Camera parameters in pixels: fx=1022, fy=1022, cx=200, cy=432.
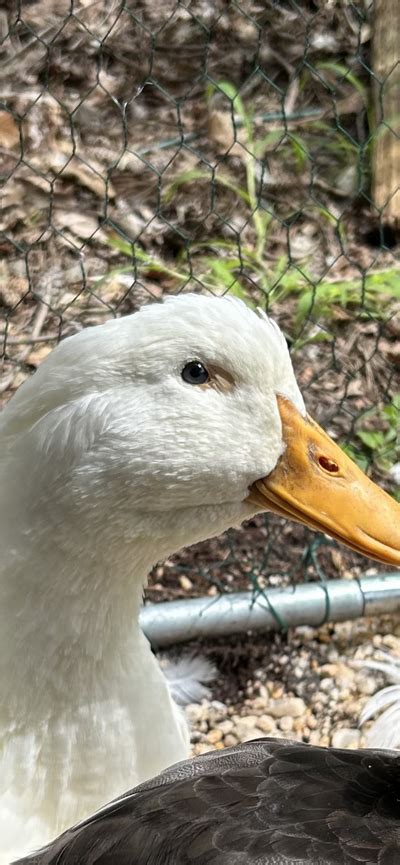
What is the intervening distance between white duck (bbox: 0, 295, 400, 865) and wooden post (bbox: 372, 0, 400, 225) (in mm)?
2047

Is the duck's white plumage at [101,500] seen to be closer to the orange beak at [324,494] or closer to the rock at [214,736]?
the orange beak at [324,494]

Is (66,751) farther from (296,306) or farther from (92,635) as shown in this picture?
(296,306)

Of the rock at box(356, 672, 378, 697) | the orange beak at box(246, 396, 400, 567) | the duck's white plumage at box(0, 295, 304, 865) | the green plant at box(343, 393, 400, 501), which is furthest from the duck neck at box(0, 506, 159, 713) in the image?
the green plant at box(343, 393, 400, 501)

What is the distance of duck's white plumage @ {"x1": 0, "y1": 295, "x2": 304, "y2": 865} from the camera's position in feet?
3.76

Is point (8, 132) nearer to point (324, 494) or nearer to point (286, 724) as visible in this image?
point (286, 724)

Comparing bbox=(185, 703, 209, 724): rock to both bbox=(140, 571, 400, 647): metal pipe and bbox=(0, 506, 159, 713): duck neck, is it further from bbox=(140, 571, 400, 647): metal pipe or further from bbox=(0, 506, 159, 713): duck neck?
bbox=(0, 506, 159, 713): duck neck

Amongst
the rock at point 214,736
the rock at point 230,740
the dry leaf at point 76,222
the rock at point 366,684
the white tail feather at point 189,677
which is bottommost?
the rock at point 366,684

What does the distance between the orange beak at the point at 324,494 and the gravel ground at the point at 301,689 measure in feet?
2.69

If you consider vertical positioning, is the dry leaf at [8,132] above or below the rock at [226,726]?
above

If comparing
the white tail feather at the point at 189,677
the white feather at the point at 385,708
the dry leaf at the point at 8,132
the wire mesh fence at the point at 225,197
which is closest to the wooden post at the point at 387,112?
the wire mesh fence at the point at 225,197

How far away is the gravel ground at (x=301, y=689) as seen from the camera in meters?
1.99

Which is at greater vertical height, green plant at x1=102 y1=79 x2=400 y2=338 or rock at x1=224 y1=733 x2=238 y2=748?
green plant at x1=102 y1=79 x2=400 y2=338

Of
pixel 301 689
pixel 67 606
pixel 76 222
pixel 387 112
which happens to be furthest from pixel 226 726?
pixel 387 112

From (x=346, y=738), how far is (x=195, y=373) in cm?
107
